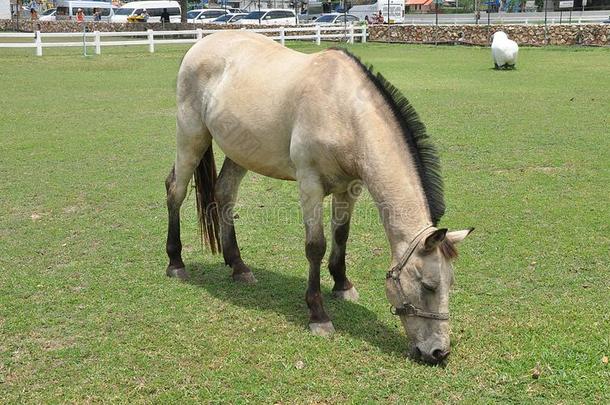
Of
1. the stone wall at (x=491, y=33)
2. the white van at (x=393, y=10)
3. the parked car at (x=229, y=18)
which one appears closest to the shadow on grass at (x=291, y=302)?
the stone wall at (x=491, y=33)

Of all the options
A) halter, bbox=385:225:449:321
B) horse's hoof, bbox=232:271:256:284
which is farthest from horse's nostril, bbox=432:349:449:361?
horse's hoof, bbox=232:271:256:284

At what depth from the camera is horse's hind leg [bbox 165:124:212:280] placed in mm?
5332

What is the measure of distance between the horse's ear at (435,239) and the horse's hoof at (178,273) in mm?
2446

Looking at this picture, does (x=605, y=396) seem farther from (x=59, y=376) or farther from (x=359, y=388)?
(x=59, y=376)

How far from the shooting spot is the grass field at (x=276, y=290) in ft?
12.2

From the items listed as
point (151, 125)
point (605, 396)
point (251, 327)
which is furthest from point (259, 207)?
point (151, 125)

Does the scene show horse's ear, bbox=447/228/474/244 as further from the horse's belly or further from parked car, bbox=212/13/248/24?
parked car, bbox=212/13/248/24

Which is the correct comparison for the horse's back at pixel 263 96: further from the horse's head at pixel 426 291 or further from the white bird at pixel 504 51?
the white bird at pixel 504 51

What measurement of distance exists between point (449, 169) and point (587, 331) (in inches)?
180

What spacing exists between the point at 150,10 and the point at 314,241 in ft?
170

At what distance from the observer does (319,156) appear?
424 centimetres

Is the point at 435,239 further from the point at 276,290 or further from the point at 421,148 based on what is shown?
the point at 276,290

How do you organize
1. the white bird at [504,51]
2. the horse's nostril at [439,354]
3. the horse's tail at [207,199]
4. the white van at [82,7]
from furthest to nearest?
the white van at [82,7] → the white bird at [504,51] → the horse's tail at [207,199] → the horse's nostril at [439,354]

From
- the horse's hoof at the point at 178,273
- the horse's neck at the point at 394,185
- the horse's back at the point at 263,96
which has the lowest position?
the horse's hoof at the point at 178,273
